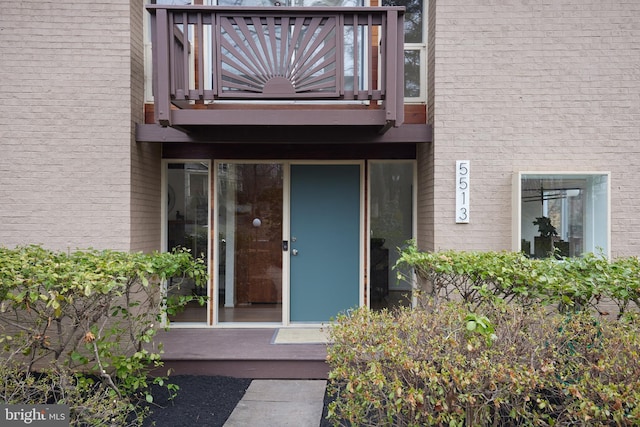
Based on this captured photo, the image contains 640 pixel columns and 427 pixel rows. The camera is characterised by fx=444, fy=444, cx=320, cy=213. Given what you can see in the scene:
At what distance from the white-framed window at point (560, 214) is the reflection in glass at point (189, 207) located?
409 cm

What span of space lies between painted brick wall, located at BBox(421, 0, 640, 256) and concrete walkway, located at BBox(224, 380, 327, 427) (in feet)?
7.35

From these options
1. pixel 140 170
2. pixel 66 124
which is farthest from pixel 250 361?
pixel 66 124

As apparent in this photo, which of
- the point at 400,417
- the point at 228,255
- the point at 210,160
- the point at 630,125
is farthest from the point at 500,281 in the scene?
the point at 210,160

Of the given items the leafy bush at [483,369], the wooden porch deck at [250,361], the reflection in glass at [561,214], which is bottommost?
the wooden porch deck at [250,361]

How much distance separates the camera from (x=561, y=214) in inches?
207

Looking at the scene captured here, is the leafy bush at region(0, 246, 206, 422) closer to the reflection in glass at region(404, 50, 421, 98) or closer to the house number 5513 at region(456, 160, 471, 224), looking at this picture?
the house number 5513 at region(456, 160, 471, 224)

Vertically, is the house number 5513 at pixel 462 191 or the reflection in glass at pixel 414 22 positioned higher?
the reflection in glass at pixel 414 22

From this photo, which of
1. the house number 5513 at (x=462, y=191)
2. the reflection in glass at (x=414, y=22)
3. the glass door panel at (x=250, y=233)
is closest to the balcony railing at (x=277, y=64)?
the house number 5513 at (x=462, y=191)

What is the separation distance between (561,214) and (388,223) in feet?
7.16

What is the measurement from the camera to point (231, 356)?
493 cm

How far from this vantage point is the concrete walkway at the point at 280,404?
3934mm

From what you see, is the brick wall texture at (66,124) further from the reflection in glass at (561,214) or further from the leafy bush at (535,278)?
the reflection in glass at (561,214)

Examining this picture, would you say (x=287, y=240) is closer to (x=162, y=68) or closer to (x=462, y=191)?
(x=462, y=191)

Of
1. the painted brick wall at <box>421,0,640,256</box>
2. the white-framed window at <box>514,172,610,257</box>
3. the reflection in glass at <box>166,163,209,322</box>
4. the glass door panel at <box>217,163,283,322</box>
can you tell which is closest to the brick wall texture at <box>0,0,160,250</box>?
the reflection in glass at <box>166,163,209,322</box>
